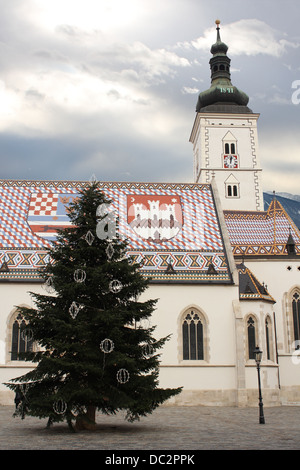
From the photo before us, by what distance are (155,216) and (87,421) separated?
18310 millimetres

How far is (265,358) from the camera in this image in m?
28.7

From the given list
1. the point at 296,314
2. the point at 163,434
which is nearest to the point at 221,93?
the point at 296,314

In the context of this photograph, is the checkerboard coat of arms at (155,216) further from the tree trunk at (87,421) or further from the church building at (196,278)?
the tree trunk at (87,421)

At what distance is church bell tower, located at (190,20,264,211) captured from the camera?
47.6 metres

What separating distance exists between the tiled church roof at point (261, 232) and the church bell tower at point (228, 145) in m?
9.23

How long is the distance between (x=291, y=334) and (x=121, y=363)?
19.7 m

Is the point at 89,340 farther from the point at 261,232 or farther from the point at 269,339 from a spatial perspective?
the point at 261,232

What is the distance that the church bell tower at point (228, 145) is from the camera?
47625 mm

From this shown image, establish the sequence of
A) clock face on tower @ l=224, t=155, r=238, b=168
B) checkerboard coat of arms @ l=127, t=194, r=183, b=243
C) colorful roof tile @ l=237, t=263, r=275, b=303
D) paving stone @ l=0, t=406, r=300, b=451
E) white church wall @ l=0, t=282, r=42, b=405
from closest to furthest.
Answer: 1. paving stone @ l=0, t=406, r=300, b=451
2. white church wall @ l=0, t=282, r=42, b=405
3. colorful roof tile @ l=237, t=263, r=275, b=303
4. checkerboard coat of arms @ l=127, t=194, r=183, b=243
5. clock face on tower @ l=224, t=155, r=238, b=168

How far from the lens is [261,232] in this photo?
1436 inches

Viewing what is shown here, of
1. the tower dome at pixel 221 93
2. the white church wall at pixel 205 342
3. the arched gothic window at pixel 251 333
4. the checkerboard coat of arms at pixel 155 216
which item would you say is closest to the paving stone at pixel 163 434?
the white church wall at pixel 205 342

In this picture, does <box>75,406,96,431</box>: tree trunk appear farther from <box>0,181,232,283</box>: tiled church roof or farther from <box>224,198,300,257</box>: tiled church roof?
<box>224,198,300,257</box>: tiled church roof

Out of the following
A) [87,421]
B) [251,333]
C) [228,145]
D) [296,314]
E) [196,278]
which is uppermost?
[228,145]

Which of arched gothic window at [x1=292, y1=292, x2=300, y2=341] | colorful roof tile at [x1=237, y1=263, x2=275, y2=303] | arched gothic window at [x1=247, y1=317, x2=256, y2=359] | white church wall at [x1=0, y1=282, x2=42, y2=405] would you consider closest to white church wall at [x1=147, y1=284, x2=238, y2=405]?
colorful roof tile at [x1=237, y1=263, x2=275, y2=303]
